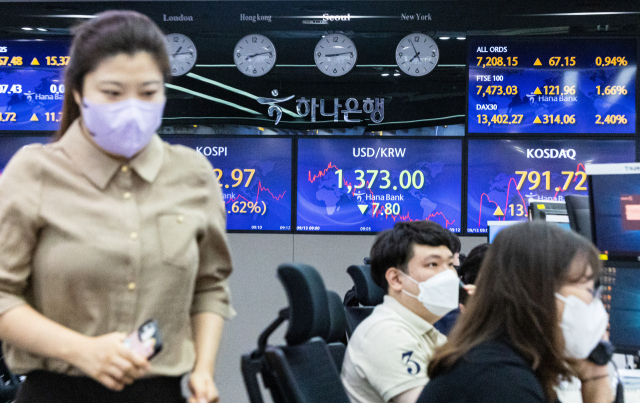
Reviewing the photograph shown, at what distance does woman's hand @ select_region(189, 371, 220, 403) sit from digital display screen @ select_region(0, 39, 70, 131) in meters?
4.78

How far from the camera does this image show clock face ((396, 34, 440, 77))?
534 cm

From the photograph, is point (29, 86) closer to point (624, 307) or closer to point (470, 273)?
point (470, 273)

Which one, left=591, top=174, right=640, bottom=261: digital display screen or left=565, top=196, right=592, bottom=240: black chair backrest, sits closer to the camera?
left=591, top=174, right=640, bottom=261: digital display screen

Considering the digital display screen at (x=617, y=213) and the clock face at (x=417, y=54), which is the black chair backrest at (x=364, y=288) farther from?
the clock face at (x=417, y=54)

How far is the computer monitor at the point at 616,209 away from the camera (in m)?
2.27

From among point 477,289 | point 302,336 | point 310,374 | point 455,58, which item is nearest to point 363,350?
point 310,374

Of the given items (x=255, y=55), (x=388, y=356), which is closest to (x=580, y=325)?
(x=388, y=356)

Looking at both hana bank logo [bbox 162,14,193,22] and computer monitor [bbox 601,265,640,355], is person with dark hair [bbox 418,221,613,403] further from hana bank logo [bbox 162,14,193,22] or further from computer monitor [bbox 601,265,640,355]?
hana bank logo [bbox 162,14,193,22]

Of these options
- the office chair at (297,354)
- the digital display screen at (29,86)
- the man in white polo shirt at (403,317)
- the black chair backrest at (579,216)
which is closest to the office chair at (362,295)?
the man in white polo shirt at (403,317)

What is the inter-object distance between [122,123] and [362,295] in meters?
2.02

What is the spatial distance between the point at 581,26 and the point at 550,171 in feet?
3.60

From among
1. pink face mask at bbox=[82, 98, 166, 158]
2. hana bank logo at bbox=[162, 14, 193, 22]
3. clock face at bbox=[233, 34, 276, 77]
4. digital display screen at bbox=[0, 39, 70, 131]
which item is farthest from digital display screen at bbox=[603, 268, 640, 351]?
digital display screen at bbox=[0, 39, 70, 131]

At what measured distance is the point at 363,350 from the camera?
2.11m

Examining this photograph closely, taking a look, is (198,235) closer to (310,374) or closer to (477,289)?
(477,289)
